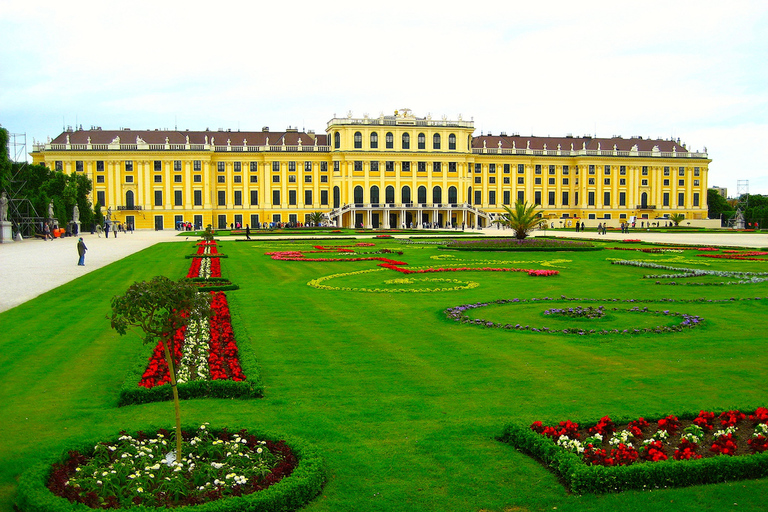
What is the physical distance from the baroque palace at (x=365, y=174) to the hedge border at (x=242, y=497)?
249ft

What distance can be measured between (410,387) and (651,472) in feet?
11.5

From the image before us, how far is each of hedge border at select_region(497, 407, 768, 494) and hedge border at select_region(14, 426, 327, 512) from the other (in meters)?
2.10

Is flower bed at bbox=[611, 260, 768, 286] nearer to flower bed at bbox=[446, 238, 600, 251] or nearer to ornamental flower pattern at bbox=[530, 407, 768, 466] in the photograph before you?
flower bed at bbox=[446, 238, 600, 251]

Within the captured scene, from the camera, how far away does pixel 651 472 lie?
5.41m

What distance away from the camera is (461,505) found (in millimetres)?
5160

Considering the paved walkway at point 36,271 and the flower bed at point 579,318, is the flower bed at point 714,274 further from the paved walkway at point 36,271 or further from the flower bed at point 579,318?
the paved walkway at point 36,271

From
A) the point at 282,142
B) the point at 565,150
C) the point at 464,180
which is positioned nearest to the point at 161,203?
the point at 282,142

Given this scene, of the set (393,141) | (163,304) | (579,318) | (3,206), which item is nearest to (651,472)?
(163,304)

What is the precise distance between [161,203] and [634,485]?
8326cm

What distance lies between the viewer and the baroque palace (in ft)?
267

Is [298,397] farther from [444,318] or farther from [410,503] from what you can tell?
[444,318]

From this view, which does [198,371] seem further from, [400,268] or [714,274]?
[714,274]

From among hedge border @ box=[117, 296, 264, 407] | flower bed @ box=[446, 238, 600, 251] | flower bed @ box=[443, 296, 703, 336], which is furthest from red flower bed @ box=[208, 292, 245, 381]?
→ flower bed @ box=[446, 238, 600, 251]

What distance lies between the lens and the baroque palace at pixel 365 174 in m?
81.4
